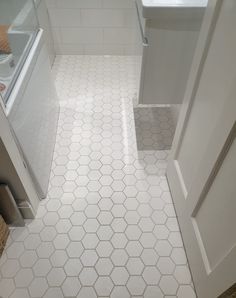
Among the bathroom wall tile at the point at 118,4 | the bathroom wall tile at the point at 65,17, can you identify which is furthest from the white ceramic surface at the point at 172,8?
the bathroom wall tile at the point at 65,17

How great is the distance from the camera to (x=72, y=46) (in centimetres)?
253

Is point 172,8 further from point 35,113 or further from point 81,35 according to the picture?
point 81,35

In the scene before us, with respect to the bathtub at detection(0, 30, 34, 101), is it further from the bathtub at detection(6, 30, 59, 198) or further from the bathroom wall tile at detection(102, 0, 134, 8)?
the bathroom wall tile at detection(102, 0, 134, 8)

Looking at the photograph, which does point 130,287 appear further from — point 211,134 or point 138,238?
point 211,134

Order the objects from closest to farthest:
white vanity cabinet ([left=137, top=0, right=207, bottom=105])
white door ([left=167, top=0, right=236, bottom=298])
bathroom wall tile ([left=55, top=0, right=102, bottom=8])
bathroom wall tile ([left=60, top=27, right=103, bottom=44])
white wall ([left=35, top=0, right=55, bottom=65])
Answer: white door ([left=167, top=0, right=236, bottom=298]), white vanity cabinet ([left=137, top=0, right=207, bottom=105]), white wall ([left=35, top=0, right=55, bottom=65]), bathroom wall tile ([left=55, top=0, right=102, bottom=8]), bathroom wall tile ([left=60, top=27, right=103, bottom=44])

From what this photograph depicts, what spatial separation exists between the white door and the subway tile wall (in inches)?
51.4

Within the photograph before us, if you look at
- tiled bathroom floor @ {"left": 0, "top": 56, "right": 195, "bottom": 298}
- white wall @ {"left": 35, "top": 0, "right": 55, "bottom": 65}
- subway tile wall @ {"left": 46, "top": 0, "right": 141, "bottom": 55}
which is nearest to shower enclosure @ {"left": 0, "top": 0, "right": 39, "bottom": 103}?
white wall @ {"left": 35, "top": 0, "right": 55, "bottom": 65}

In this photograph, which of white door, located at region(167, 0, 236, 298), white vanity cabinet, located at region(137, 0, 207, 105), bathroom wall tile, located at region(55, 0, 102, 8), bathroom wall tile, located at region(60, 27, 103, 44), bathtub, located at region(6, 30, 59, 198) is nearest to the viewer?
white door, located at region(167, 0, 236, 298)

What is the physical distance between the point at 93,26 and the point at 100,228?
1.86m

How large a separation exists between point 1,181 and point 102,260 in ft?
2.09

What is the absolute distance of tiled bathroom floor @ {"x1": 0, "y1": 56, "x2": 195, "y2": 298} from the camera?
1.22 m

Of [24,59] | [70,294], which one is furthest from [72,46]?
[70,294]

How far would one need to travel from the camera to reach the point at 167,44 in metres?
1.40

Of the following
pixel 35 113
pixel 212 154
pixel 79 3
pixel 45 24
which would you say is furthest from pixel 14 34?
pixel 212 154
